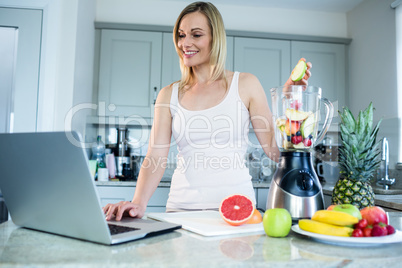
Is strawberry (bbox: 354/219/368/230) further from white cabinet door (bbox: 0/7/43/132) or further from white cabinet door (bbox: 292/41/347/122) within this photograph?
white cabinet door (bbox: 292/41/347/122)

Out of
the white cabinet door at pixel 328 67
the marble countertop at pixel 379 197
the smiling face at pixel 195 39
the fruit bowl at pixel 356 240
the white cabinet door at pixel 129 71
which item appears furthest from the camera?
the white cabinet door at pixel 328 67

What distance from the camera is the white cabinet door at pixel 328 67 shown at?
333 centimetres

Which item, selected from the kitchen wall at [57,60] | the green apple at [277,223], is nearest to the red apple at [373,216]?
the green apple at [277,223]

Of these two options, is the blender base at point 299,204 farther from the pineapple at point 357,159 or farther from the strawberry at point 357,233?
the pineapple at point 357,159

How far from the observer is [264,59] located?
325cm

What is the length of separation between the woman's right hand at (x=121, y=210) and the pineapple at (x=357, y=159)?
785mm

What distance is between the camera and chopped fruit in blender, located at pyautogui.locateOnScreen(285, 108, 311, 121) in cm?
97

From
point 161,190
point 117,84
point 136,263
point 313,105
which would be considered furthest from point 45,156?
point 117,84

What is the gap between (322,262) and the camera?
633mm

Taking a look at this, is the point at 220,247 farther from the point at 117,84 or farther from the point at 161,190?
the point at 117,84

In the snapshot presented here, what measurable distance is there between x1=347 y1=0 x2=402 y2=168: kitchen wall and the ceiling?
100mm

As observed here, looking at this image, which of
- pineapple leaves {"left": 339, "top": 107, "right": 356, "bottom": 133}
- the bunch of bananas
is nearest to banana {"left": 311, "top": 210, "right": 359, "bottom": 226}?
the bunch of bananas

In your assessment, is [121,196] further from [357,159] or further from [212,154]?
[357,159]

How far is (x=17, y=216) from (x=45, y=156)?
0.91 ft
